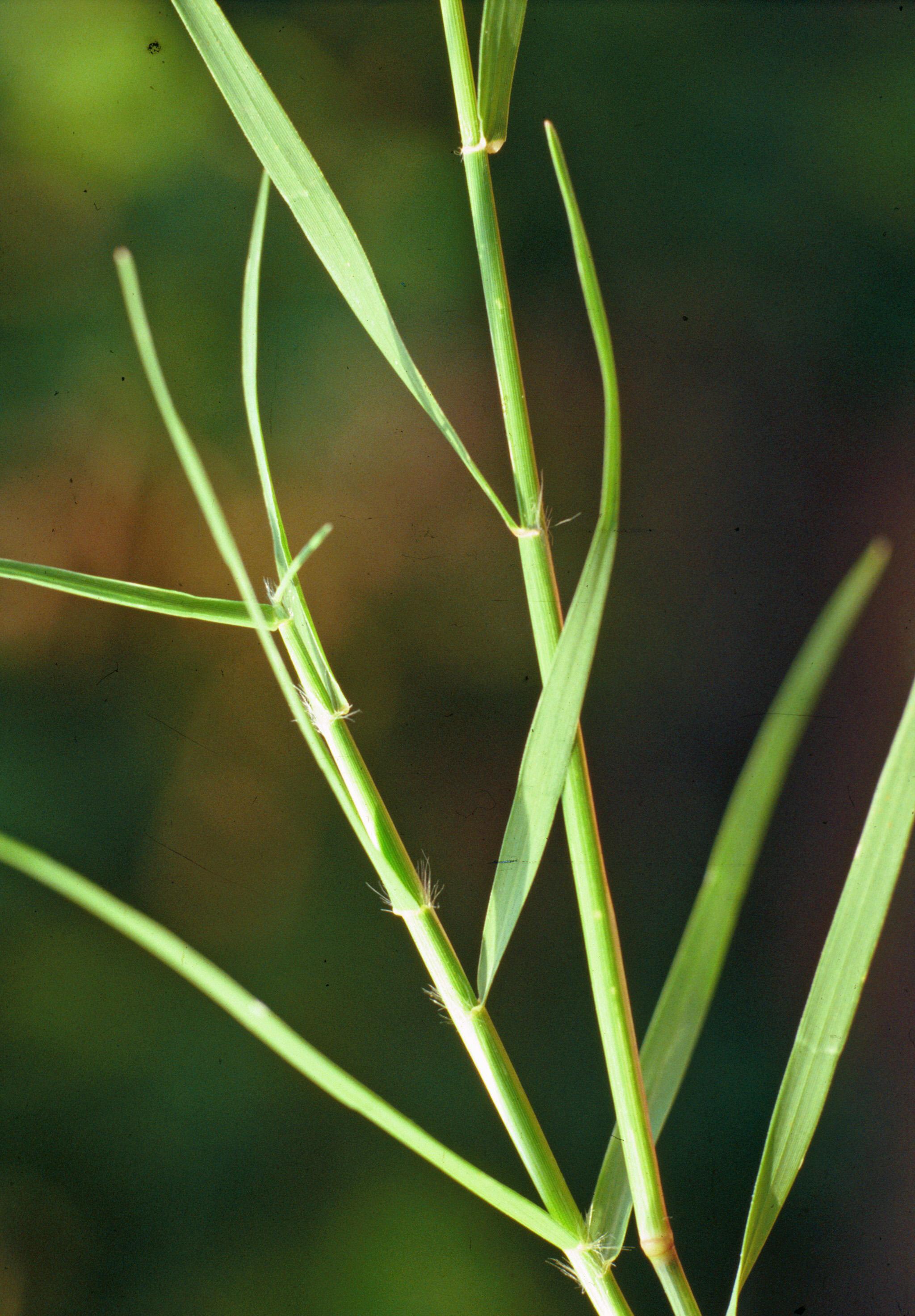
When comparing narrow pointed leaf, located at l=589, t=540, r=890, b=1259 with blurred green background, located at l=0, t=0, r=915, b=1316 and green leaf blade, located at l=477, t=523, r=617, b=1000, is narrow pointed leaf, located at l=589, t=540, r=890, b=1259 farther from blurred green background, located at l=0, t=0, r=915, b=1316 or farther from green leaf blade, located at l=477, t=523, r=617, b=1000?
blurred green background, located at l=0, t=0, r=915, b=1316

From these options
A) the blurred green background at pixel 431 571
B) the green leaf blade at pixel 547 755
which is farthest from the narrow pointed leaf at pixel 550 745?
the blurred green background at pixel 431 571

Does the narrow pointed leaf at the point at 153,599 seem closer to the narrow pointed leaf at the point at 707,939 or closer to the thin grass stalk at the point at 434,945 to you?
the thin grass stalk at the point at 434,945

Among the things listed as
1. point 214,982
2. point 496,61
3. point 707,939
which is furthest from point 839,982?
point 496,61

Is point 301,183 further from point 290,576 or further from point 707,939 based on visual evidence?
point 707,939

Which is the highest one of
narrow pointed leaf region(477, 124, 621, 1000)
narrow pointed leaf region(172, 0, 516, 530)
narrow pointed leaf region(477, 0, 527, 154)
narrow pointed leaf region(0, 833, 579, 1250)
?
narrow pointed leaf region(477, 0, 527, 154)

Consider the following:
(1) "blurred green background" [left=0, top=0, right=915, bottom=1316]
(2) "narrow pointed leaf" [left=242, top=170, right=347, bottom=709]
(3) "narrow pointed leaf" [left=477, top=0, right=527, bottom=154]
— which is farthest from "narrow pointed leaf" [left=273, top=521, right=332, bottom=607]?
(1) "blurred green background" [left=0, top=0, right=915, bottom=1316]

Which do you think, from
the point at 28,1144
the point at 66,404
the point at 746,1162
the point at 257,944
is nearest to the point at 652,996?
the point at 746,1162

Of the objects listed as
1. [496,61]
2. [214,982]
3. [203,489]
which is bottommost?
[214,982]

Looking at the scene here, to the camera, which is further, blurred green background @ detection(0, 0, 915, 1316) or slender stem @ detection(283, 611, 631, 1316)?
blurred green background @ detection(0, 0, 915, 1316)
